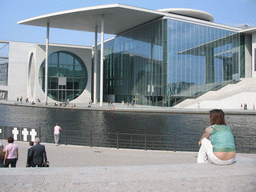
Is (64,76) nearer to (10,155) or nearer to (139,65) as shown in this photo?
(139,65)

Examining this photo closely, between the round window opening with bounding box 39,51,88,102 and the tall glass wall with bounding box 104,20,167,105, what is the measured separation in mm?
7955

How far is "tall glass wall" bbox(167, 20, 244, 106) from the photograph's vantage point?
47.7m

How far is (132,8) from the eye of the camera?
148 ft

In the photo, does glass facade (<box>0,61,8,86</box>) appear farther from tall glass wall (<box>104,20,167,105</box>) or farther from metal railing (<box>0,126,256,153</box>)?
metal railing (<box>0,126,256,153</box>)

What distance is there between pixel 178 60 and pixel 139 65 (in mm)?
9259

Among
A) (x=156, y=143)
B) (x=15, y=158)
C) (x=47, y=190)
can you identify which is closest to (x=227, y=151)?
(x=47, y=190)

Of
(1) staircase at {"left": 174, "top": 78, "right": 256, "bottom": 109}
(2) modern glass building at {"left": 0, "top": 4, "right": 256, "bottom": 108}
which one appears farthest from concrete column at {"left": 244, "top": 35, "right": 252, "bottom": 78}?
(1) staircase at {"left": 174, "top": 78, "right": 256, "bottom": 109}

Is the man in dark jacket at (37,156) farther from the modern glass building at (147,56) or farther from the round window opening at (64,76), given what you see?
the round window opening at (64,76)

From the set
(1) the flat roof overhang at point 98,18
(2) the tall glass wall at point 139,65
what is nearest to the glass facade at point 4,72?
(1) the flat roof overhang at point 98,18

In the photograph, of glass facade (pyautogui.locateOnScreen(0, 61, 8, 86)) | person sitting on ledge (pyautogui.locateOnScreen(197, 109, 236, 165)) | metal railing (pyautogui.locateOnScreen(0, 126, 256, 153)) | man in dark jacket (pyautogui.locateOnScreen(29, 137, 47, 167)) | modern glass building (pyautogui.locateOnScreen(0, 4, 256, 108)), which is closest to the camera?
Answer: person sitting on ledge (pyautogui.locateOnScreen(197, 109, 236, 165))

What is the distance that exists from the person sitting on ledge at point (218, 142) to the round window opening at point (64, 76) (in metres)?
56.5

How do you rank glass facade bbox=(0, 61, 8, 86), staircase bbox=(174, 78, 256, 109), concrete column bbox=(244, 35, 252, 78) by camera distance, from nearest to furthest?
staircase bbox=(174, 78, 256, 109)
concrete column bbox=(244, 35, 252, 78)
glass facade bbox=(0, 61, 8, 86)

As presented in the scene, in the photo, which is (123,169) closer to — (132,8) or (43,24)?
(132,8)

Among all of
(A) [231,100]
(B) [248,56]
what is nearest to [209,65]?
(A) [231,100]
